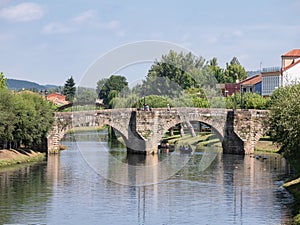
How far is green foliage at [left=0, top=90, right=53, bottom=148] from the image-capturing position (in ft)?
249

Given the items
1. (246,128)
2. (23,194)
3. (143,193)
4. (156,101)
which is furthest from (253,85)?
(23,194)

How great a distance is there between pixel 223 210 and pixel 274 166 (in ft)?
91.6

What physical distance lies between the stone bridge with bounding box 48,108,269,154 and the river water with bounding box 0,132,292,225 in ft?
18.7

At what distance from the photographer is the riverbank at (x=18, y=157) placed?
2982 inches

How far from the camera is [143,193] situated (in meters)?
58.4

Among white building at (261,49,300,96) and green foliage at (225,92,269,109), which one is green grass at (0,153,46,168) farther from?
white building at (261,49,300,96)

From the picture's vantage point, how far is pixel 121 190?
5997 centimetres

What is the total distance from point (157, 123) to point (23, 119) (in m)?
18.1

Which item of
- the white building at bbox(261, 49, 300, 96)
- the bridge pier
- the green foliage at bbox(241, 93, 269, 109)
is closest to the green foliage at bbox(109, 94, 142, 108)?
the green foliage at bbox(241, 93, 269, 109)

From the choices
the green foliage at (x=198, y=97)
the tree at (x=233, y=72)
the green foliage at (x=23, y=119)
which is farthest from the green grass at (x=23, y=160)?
the tree at (x=233, y=72)

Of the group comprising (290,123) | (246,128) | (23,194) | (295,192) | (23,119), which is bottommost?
(23,194)

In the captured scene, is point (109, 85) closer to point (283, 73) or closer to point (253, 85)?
point (253, 85)

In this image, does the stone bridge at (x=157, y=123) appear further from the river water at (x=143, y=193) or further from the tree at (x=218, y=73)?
the tree at (x=218, y=73)

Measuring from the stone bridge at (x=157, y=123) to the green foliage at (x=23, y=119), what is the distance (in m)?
2.90
